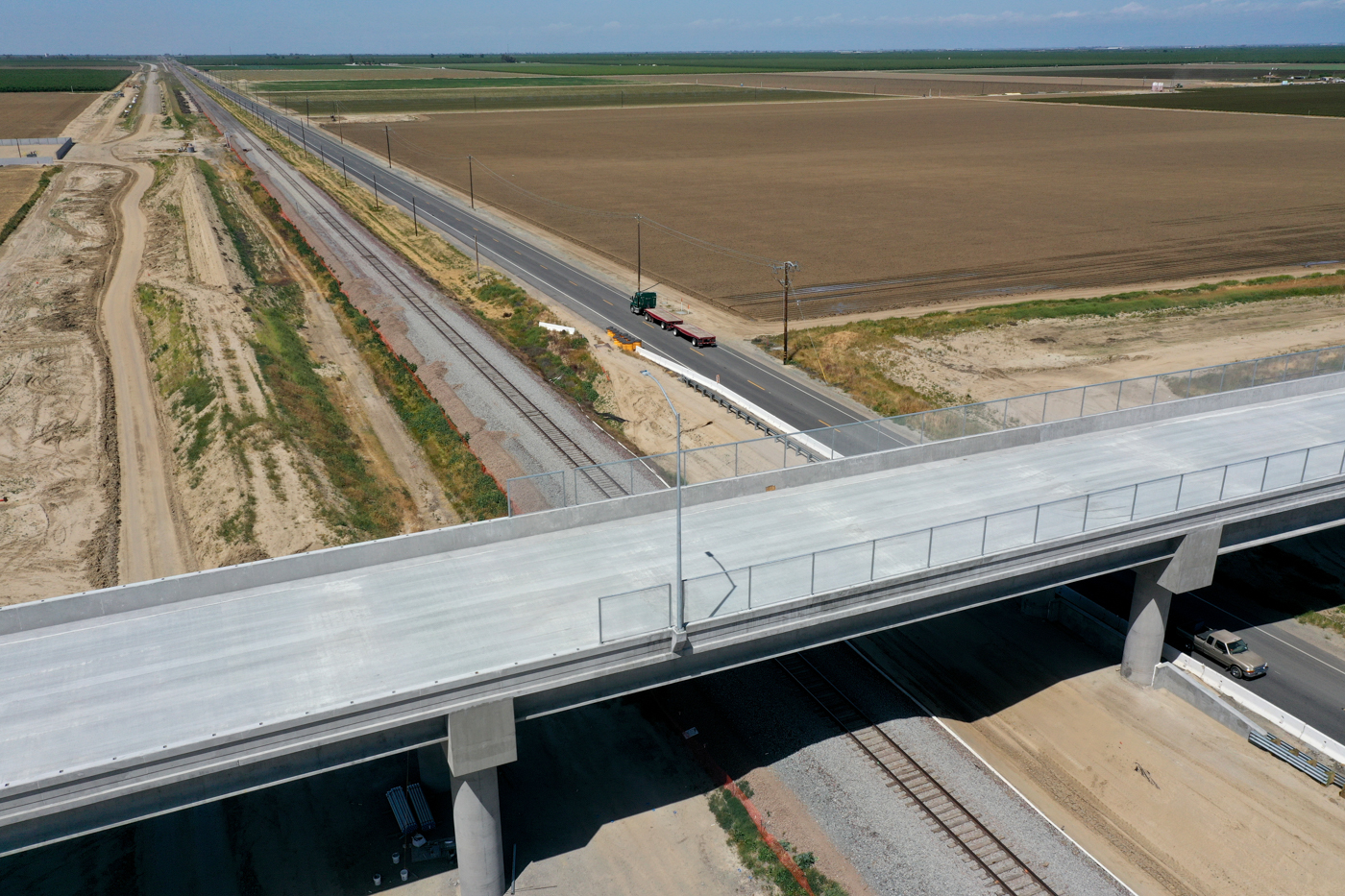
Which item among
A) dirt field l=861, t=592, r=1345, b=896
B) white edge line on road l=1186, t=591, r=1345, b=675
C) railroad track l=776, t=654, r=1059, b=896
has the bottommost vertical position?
dirt field l=861, t=592, r=1345, b=896

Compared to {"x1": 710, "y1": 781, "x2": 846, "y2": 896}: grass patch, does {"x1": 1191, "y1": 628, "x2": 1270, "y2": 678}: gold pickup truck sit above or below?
above

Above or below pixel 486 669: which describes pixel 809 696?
below

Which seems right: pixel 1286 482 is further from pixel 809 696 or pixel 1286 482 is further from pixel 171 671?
pixel 171 671

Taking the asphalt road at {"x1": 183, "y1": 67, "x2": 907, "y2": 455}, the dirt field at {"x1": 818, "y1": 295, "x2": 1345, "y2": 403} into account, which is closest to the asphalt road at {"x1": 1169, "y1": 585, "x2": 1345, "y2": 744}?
the asphalt road at {"x1": 183, "y1": 67, "x2": 907, "y2": 455}

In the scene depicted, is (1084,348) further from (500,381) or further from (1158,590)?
(500,381)

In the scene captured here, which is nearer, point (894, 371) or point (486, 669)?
point (486, 669)

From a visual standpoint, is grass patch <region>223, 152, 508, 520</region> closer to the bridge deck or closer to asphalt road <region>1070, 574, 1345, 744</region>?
the bridge deck

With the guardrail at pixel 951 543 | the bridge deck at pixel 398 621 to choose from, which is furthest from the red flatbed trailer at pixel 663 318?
the guardrail at pixel 951 543

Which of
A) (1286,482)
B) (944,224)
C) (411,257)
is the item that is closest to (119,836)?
(1286,482)
